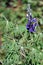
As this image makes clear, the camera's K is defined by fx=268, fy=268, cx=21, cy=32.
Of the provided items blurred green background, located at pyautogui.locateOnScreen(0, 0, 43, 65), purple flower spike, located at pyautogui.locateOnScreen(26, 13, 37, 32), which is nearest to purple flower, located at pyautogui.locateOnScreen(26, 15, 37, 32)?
purple flower spike, located at pyautogui.locateOnScreen(26, 13, 37, 32)

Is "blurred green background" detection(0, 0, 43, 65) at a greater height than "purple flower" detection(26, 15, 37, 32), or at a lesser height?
lesser

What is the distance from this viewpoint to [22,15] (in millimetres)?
4910

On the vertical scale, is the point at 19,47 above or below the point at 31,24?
below

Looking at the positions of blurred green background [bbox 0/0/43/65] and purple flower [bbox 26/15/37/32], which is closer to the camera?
blurred green background [bbox 0/0/43/65]

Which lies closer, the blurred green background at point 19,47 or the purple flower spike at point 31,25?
the blurred green background at point 19,47

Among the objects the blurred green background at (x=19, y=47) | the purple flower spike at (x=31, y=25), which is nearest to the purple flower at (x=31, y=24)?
the purple flower spike at (x=31, y=25)

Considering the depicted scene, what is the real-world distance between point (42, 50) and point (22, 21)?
3.65 feet

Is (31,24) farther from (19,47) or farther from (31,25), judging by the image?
(19,47)

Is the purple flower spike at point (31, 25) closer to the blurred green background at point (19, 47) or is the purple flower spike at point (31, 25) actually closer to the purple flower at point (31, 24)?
the purple flower at point (31, 24)

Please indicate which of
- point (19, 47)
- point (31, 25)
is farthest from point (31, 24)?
point (19, 47)

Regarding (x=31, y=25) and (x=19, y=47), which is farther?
(x=31, y=25)

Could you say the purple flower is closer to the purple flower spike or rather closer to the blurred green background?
the purple flower spike

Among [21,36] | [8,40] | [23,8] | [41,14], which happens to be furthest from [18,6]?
[8,40]

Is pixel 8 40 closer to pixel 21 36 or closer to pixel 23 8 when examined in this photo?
pixel 21 36
